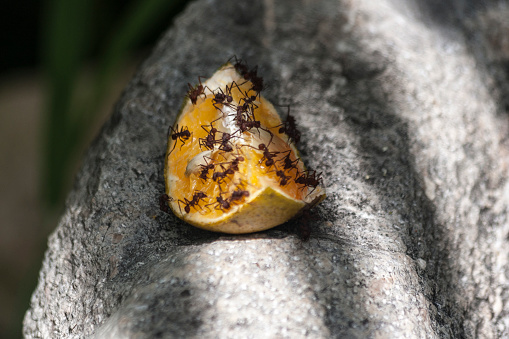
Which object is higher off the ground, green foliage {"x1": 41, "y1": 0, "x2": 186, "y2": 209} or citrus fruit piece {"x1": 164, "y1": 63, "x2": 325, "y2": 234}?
→ citrus fruit piece {"x1": 164, "y1": 63, "x2": 325, "y2": 234}

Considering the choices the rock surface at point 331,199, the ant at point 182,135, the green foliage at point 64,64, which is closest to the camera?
the rock surface at point 331,199

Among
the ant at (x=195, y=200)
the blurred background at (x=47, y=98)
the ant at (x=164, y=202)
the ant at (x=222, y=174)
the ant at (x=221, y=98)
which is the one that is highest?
the ant at (x=221, y=98)

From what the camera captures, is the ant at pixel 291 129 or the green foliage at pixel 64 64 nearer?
the ant at pixel 291 129

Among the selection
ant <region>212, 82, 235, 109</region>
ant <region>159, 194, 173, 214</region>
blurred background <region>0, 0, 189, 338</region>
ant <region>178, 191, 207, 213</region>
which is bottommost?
blurred background <region>0, 0, 189, 338</region>

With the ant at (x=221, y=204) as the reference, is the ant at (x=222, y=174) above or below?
above

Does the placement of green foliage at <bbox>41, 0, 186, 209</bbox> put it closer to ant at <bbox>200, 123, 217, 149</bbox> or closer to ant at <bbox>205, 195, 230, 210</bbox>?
ant at <bbox>200, 123, 217, 149</bbox>

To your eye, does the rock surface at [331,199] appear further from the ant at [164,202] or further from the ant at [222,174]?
the ant at [222,174]

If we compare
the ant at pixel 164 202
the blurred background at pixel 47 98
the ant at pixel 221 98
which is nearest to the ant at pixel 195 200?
the ant at pixel 164 202

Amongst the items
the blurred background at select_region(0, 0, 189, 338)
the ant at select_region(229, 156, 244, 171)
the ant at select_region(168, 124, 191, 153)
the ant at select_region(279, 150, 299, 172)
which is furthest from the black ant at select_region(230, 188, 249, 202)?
the blurred background at select_region(0, 0, 189, 338)
